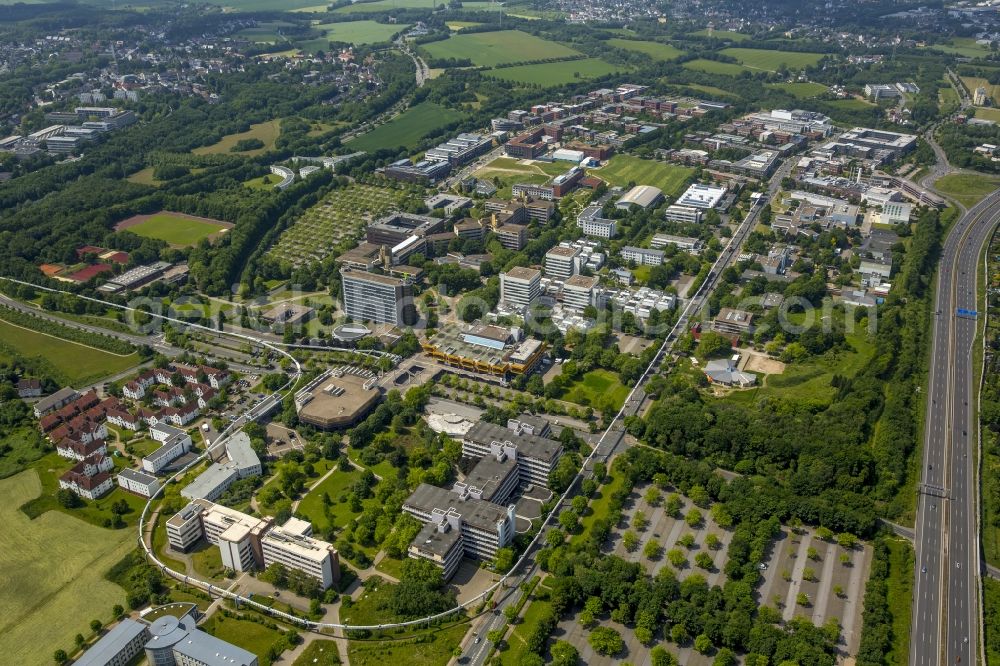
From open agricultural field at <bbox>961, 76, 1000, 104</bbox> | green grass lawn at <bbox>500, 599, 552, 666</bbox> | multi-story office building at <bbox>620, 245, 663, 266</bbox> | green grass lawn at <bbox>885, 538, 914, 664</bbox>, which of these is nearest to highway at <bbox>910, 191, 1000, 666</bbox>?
green grass lawn at <bbox>885, 538, 914, 664</bbox>

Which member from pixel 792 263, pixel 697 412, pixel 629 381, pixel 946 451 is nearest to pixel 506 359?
pixel 629 381

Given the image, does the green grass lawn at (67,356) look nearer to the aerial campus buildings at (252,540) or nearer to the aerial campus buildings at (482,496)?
the aerial campus buildings at (252,540)

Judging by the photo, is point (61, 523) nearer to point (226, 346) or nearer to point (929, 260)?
point (226, 346)

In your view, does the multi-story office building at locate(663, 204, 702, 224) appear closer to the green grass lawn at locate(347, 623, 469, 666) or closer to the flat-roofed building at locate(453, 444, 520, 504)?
the flat-roofed building at locate(453, 444, 520, 504)

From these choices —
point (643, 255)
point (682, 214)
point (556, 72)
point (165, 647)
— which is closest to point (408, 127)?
point (556, 72)

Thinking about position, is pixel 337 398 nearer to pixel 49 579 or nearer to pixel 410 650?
pixel 49 579

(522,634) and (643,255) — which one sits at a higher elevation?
(643,255)
